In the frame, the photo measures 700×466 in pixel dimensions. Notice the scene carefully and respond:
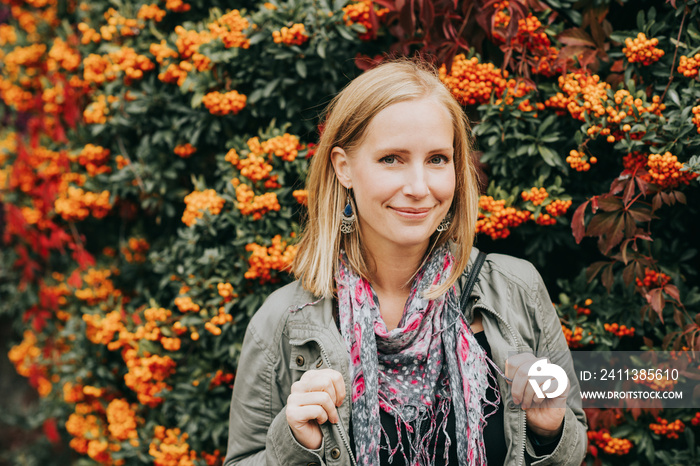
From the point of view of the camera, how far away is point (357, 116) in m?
1.76

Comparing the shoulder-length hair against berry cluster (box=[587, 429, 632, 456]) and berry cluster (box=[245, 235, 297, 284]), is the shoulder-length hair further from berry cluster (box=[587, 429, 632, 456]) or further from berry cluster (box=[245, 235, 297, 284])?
berry cluster (box=[587, 429, 632, 456])

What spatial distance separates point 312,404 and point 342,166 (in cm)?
77

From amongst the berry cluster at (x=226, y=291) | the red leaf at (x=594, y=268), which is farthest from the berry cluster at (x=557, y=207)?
the berry cluster at (x=226, y=291)

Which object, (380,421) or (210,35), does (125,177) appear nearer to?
(210,35)

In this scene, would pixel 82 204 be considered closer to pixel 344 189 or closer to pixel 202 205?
pixel 202 205

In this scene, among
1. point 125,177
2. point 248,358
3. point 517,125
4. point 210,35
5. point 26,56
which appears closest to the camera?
point 248,358

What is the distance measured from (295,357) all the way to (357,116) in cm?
78

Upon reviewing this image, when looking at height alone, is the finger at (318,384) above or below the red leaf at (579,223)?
below

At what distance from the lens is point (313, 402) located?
1.53 m

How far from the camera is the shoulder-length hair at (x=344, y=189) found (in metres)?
1.75

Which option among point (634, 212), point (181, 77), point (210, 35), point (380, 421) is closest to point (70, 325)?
point (181, 77)

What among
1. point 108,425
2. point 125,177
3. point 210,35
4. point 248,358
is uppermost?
point 210,35

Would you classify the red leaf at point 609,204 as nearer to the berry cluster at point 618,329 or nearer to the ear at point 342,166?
the berry cluster at point 618,329

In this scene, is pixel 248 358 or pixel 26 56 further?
pixel 26 56
